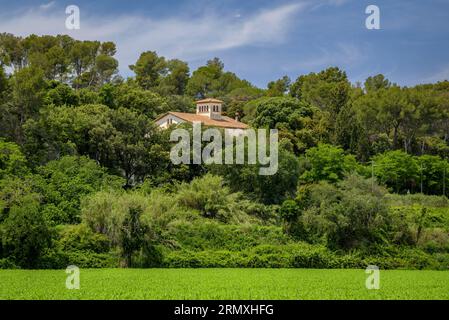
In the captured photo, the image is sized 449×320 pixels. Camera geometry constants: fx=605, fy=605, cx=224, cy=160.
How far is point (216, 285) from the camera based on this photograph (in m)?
26.1

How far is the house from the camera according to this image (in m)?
64.4

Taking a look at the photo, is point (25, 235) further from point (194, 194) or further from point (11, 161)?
point (194, 194)

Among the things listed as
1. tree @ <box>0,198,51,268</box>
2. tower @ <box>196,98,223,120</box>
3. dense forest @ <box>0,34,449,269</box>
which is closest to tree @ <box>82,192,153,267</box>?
dense forest @ <box>0,34,449,269</box>

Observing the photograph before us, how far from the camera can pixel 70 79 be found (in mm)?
77312

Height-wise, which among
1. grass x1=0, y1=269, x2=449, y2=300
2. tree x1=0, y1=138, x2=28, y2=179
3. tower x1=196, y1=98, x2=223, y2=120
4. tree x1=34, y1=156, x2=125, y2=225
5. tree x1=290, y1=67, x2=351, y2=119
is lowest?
grass x1=0, y1=269, x2=449, y2=300

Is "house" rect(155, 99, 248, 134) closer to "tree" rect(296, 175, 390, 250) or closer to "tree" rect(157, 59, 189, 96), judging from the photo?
"tree" rect(157, 59, 189, 96)

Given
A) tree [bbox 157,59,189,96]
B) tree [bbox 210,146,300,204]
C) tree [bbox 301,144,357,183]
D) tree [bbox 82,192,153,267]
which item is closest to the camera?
tree [bbox 82,192,153,267]

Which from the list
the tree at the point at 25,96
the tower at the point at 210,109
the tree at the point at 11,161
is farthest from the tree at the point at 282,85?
the tree at the point at 11,161

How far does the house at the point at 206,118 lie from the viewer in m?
64.4

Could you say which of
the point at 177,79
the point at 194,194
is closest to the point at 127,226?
the point at 194,194

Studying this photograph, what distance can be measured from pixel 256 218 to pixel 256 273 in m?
10.3

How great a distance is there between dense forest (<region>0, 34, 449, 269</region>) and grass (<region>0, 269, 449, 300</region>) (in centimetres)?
314
